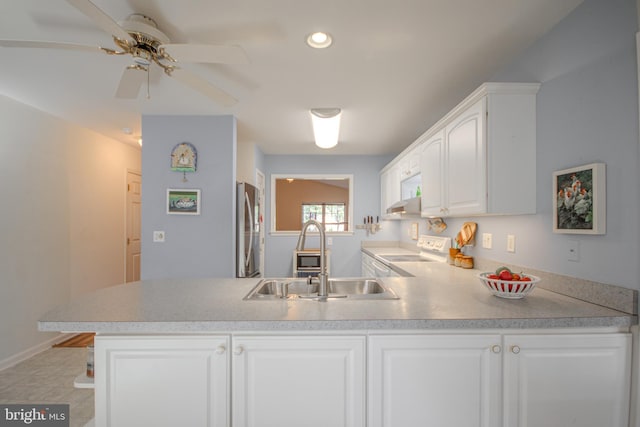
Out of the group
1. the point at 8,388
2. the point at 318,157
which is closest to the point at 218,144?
the point at 318,157

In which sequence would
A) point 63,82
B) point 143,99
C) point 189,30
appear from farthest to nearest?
point 143,99 → point 63,82 → point 189,30

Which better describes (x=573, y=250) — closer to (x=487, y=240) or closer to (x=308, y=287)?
(x=487, y=240)

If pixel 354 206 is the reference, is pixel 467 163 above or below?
above

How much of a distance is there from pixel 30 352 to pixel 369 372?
3.44 m

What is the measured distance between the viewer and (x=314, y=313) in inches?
49.9

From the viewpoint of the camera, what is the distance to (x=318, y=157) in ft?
15.3

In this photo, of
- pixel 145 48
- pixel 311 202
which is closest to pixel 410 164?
pixel 145 48

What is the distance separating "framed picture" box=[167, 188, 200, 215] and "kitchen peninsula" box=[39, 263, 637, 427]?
178cm

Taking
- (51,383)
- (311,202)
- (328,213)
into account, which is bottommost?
(51,383)

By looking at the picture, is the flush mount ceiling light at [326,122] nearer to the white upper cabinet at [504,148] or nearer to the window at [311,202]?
the white upper cabinet at [504,148]

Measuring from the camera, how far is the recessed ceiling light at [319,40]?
1.66 meters

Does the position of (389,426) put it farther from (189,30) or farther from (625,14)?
(189,30)

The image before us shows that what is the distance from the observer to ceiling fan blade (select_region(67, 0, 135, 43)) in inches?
41.3

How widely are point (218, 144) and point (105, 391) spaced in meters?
2.27
